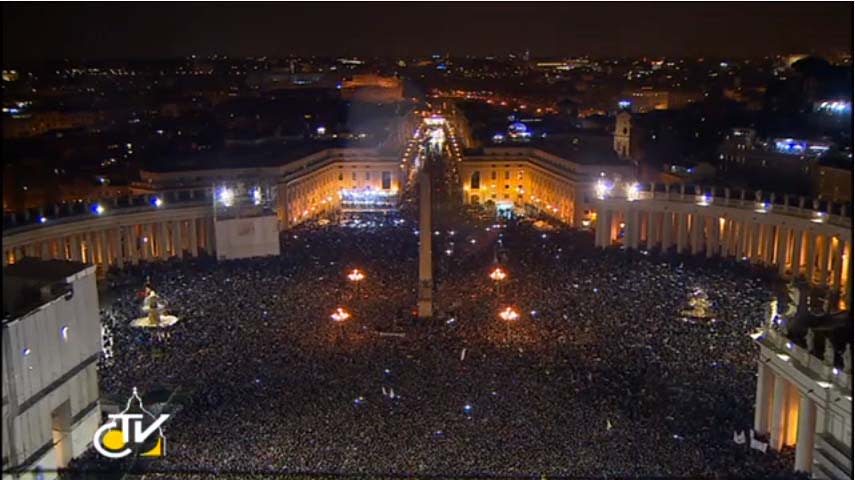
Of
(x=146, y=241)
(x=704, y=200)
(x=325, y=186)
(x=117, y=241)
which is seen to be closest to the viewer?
(x=117, y=241)

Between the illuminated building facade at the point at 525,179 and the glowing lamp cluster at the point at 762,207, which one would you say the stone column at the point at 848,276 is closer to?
the glowing lamp cluster at the point at 762,207

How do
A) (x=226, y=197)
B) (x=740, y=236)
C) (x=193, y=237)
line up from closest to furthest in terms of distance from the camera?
(x=740, y=236), (x=226, y=197), (x=193, y=237)

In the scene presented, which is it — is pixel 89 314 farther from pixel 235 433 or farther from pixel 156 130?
pixel 156 130

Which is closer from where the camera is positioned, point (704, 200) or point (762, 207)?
point (762, 207)

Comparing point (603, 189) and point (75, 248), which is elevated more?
point (603, 189)

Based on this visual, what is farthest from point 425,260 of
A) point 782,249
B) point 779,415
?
point 782,249

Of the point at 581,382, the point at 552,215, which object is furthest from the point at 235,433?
the point at 552,215

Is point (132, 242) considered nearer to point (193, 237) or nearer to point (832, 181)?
point (193, 237)
